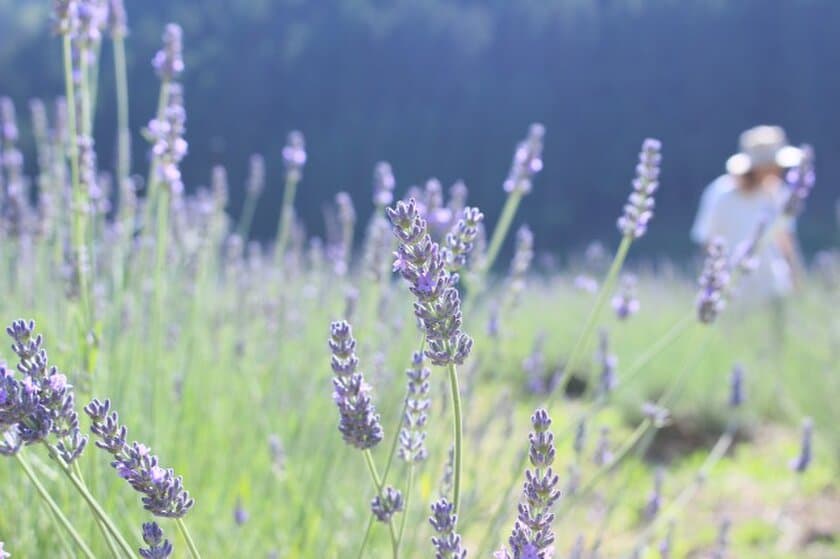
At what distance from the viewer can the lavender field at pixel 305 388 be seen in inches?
37.7

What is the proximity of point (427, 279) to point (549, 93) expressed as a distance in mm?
18941

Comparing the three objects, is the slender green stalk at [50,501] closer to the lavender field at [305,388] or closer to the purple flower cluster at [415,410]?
the lavender field at [305,388]

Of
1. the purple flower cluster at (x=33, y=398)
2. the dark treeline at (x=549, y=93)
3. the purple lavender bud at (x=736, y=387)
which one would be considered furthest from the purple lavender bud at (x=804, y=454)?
the dark treeline at (x=549, y=93)

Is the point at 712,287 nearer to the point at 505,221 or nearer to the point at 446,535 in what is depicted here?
the point at 505,221

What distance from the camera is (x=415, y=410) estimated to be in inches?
45.3

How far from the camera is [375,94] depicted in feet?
63.5

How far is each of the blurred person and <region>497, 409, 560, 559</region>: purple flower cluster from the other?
5.30 m

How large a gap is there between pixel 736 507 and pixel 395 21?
15.7 meters

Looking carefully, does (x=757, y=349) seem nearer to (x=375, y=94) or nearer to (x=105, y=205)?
(x=105, y=205)

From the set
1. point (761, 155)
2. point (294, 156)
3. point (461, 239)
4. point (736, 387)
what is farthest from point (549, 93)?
point (461, 239)

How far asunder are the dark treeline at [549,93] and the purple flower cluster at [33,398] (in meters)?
17.0

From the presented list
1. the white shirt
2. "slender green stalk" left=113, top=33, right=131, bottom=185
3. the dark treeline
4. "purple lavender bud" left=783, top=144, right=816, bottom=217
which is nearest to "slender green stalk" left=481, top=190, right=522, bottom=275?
"purple lavender bud" left=783, top=144, right=816, bottom=217

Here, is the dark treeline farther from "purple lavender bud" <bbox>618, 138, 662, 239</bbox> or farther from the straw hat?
"purple lavender bud" <bbox>618, 138, 662, 239</bbox>

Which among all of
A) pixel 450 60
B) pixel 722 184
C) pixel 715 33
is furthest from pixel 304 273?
pixel 715 33
